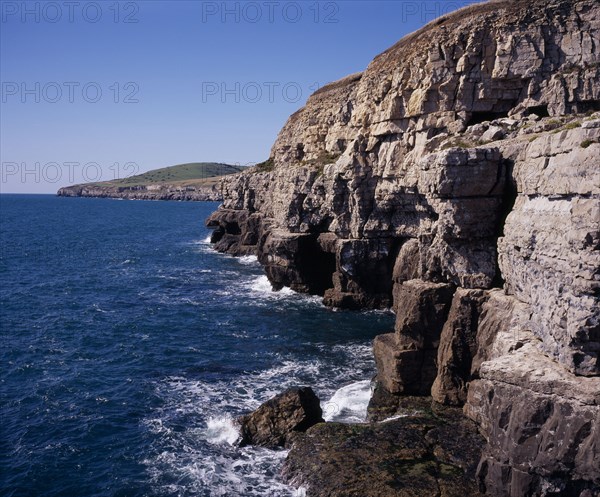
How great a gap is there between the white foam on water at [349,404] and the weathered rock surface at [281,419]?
51.7 inches

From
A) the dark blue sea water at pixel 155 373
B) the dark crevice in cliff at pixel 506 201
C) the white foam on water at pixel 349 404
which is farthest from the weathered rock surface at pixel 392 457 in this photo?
the dark crevice in cliff at pixel 506 201

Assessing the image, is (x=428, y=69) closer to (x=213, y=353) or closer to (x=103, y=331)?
(x=213, y=353)

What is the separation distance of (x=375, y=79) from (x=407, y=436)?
40187mm

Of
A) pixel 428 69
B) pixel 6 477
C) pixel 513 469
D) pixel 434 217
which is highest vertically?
pixel 428 69

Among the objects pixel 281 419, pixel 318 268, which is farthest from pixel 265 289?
pixel 281 419

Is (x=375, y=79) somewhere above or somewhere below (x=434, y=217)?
above

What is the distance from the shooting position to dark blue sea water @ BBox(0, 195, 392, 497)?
2300 cm

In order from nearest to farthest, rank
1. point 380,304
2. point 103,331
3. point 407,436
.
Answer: point 407,436
point 103,331
point 380,304

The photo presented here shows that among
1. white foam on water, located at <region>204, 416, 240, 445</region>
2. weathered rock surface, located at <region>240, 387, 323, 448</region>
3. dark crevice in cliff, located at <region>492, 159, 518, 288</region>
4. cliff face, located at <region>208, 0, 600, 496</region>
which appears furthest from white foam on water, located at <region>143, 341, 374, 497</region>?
dark crevice in cliff, located at <region>492, 159, 518, 288</region>

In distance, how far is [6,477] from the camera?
22.6 meters

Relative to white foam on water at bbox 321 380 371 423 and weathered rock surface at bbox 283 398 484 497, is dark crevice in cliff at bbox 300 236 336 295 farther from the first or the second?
weathered rock surface at bbox 283 398 484 497

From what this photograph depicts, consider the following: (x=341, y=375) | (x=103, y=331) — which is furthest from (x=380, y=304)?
(x=103, y=331)

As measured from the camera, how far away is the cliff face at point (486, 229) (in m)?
16.5

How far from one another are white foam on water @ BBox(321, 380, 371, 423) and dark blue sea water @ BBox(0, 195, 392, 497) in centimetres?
10
